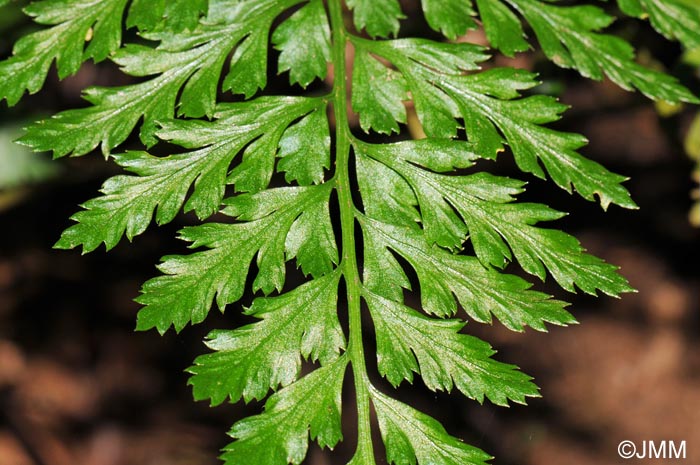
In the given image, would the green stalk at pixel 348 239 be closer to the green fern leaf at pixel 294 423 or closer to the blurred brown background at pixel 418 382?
the green fern leaf at pixel 294 423

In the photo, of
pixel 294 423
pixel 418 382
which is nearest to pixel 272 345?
pixel 294 423

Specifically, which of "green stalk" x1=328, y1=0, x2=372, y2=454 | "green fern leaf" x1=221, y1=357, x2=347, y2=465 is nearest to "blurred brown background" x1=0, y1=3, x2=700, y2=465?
"green stalk" x1=328, y1=0, x2=372, y2=454

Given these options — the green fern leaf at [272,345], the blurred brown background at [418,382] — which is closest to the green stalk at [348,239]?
the green fern leaf at [272,345]

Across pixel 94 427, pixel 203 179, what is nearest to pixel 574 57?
pixel 203 179

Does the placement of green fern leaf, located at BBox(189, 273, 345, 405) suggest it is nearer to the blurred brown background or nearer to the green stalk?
the green stalk

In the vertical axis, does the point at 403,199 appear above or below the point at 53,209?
above

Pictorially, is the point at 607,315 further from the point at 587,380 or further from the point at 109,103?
the point at 109,103
